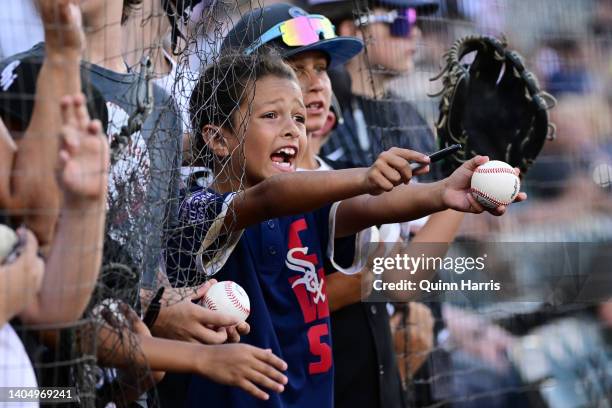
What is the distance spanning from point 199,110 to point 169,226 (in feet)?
1.06

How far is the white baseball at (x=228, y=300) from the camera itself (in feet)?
8.79

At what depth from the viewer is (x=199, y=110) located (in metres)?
2.93

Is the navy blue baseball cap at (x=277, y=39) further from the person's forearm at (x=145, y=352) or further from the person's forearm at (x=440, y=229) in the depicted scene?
the person's forearm at (x=145, y=352)

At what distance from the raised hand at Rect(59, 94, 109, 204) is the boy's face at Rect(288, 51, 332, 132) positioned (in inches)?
62.4

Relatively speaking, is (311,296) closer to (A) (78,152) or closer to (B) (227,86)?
(B) (227,86)

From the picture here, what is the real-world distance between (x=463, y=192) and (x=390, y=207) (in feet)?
0.85

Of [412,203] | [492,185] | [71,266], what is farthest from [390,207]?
[71,266]

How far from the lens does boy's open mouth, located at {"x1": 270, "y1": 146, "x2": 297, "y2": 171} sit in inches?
122

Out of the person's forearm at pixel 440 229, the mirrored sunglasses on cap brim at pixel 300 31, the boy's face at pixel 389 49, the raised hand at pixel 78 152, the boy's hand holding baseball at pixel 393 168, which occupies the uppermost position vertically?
the boy's face at pixel 389 49

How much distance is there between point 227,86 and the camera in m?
3.07

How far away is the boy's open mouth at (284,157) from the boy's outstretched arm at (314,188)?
7.7 inches

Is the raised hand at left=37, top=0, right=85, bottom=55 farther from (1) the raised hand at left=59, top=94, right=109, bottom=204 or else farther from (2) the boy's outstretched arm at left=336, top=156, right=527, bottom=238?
(2) the boy's outstretched arm at left=336, top=156, right=527, bottom=238

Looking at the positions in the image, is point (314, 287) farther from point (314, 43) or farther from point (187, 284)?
point (314, 43)

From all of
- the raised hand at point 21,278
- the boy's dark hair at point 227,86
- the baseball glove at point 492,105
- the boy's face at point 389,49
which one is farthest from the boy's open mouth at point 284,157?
the boy's face at point 389,49
